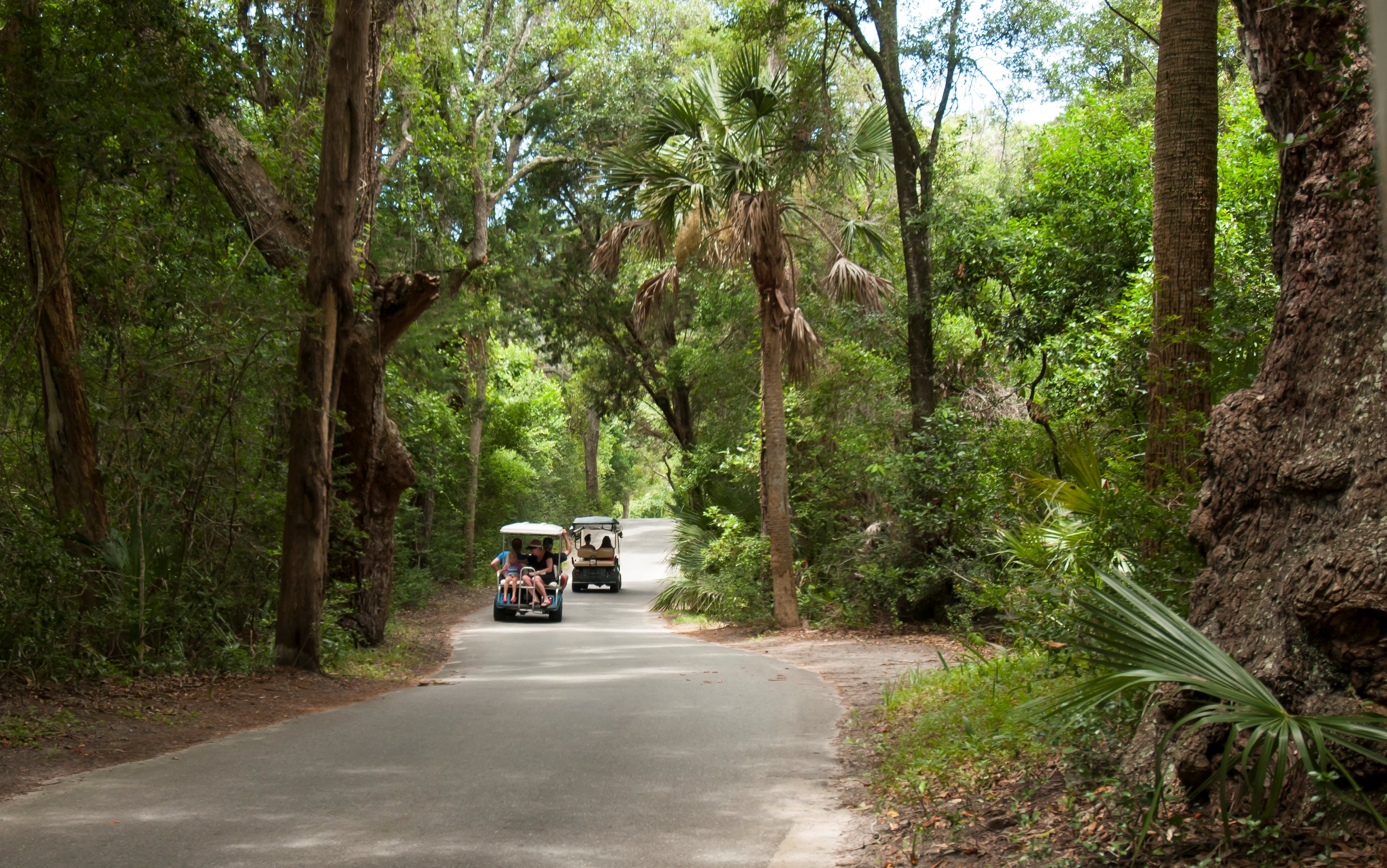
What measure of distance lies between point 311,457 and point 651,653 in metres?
6.09

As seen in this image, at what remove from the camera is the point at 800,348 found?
1795 centimetres

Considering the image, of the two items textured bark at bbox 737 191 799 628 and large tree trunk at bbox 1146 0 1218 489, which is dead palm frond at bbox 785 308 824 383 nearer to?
textured bark at bbox 737 191 799 628

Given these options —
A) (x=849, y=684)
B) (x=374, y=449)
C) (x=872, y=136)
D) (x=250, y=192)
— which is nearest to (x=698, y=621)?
(x=374, y=449)

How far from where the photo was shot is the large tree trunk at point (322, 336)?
11000 mm

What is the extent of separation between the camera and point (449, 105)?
19.9 meters

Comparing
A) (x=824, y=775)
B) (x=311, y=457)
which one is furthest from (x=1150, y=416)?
(x=311, y=457)

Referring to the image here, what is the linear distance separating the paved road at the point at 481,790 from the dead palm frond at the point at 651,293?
8941 millimetres

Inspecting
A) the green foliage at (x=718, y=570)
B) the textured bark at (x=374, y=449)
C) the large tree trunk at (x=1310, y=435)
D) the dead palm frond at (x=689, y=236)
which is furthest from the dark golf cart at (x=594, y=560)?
the large tree trunk at (x=1310, y=435)

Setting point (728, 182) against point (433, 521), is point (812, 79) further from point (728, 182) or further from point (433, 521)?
point (433, 521)

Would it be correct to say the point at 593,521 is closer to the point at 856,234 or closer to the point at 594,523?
the point at 594,523

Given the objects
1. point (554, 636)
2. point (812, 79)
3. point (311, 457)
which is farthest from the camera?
point (554, 636)

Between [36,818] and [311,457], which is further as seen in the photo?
[311,457]

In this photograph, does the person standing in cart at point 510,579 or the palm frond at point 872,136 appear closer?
the palm frond at point 872,136

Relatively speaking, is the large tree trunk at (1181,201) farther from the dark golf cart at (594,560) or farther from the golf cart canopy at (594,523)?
the dark golf cart at (594,560)
